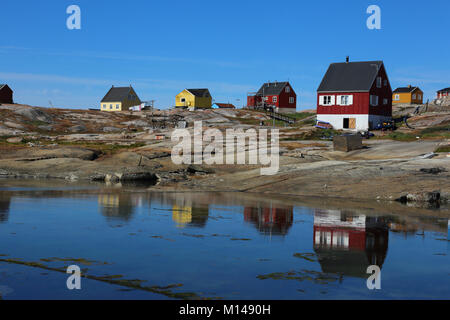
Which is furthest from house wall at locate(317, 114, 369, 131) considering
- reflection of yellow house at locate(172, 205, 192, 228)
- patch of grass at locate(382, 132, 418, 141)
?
reflection of yellow house at locate(172, 205, 192, 228)

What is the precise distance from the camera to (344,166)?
1122 inches

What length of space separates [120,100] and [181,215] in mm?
93382

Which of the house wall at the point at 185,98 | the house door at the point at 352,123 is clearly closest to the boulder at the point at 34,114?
the house wall at the point at 185,98

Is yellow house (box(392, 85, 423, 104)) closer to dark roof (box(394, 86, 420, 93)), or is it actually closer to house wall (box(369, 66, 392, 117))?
dark roof (box(394, 86, 420, 93))

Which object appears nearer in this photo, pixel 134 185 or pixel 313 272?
pixel 313 272

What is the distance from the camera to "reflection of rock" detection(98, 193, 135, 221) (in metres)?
18.1

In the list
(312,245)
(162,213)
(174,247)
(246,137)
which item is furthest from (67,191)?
(246,137)

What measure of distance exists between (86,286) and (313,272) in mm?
4722

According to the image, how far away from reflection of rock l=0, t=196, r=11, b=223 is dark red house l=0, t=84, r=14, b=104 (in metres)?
73.9

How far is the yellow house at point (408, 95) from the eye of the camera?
10488cm
